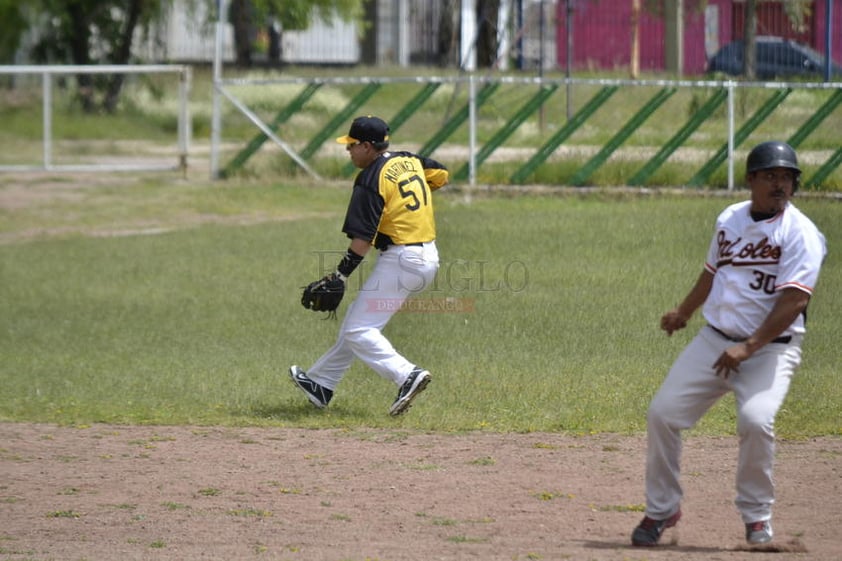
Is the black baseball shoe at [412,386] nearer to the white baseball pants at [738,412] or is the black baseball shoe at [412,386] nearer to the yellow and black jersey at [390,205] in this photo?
the yellow and black jersey at [390,205]

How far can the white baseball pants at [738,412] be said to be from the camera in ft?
18.9

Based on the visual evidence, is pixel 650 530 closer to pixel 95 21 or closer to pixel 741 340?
pixel 741 340

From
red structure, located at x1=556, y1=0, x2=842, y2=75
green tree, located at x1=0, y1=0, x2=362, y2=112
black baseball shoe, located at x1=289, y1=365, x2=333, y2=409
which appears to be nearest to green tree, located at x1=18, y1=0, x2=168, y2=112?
green tree, located at x1=0, y1=0, x2=362, y2=112

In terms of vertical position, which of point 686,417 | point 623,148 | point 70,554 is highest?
point 623,148

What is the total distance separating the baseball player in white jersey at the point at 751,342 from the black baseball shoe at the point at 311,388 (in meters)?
3.45

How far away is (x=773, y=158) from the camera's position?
225 inches

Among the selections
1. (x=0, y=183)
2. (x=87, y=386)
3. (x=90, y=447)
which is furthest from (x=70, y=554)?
(x=0, y=183)

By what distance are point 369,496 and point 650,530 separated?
1692 millimetres

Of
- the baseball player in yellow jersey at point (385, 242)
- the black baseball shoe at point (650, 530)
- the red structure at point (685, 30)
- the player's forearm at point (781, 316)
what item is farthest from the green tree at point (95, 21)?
the player's forearm at point (781, 316)

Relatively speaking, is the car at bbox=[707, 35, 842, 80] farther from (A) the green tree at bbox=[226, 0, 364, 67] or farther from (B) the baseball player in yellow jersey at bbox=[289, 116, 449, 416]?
(B) the baseball player in yellow jersey at bbox=[289, 116, 449, 416]

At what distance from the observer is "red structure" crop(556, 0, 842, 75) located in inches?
902

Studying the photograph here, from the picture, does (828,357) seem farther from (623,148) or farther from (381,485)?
(623,148)

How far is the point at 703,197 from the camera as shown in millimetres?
18531

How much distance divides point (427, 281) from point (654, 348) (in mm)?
3127
